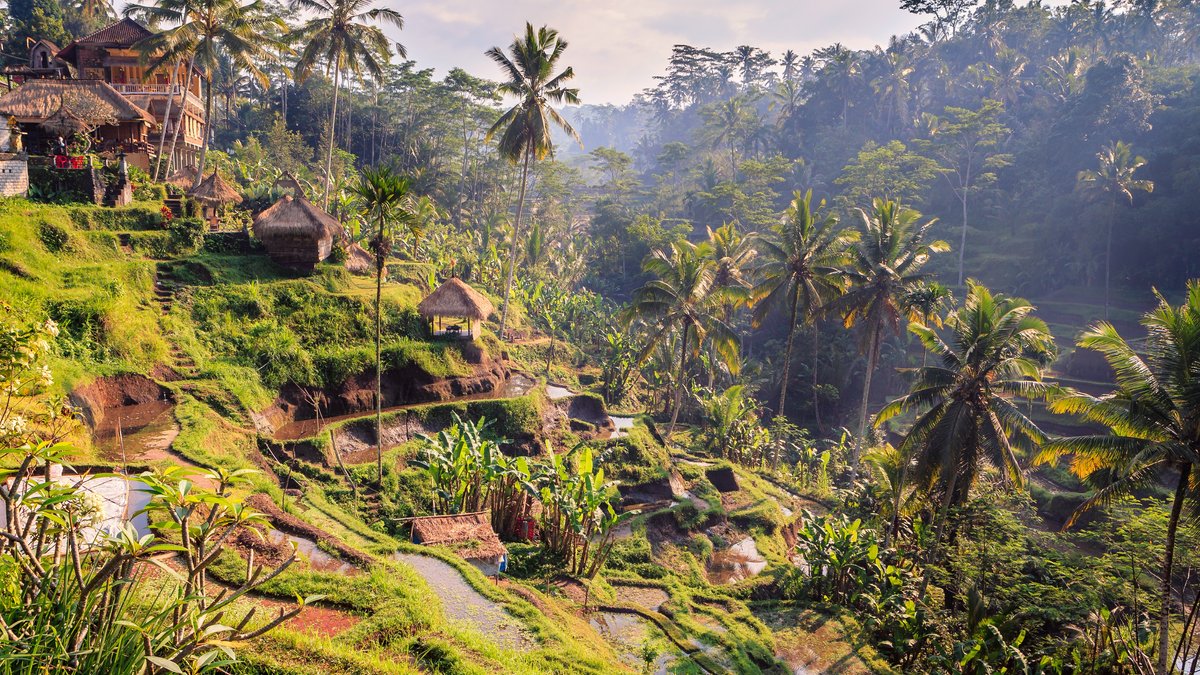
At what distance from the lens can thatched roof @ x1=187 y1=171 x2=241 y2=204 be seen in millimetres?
26469

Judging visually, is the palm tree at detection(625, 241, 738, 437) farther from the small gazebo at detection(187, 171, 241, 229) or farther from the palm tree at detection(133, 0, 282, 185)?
the palm tree at detection(133, 0, 282, 185)

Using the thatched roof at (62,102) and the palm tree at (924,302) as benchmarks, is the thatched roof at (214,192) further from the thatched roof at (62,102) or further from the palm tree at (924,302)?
the palm tree at (924,302)

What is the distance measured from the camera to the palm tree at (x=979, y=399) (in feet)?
54.9

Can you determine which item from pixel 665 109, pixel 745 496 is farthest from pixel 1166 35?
pixel 745 496

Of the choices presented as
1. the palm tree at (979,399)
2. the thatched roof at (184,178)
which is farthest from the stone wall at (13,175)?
the palm tree at (979,399)

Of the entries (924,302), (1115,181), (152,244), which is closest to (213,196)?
(152,244)

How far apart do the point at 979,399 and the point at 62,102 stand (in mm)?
32250

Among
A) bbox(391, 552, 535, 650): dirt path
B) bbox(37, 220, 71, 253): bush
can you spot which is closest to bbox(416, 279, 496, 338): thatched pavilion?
bbox(37, 220, 71, 253): bush

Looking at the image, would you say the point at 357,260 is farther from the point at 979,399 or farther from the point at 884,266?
the point at 979,399

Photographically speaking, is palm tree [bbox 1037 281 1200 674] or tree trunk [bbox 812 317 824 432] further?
tree trunk [bbox 812 317 824 432]

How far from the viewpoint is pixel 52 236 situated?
64.7 feet

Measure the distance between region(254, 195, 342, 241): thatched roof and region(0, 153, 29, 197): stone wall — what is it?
6635 millimetres

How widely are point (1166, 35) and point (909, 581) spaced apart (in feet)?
292

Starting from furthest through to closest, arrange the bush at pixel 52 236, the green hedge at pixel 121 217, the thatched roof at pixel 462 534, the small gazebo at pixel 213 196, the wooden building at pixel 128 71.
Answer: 1. the wooden building at pixel 128 71
2. the small gazebo at pixel 213 196
3. the green hedge at pixel 121 217
4. the bush at pixel 52 236
5. the thatched roof at pixel 462 534
